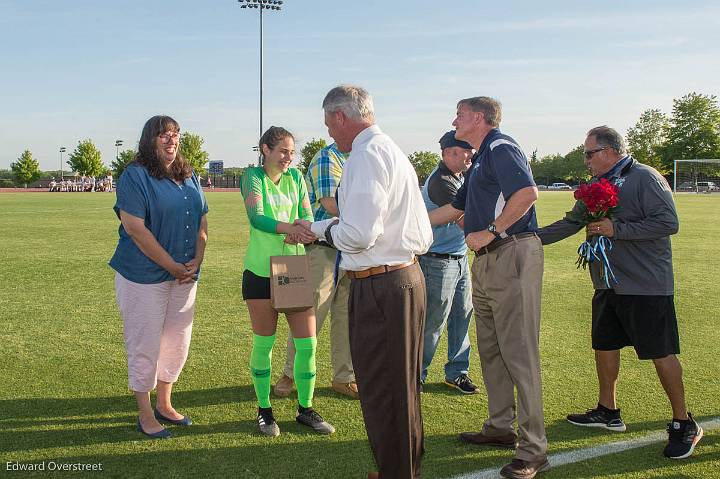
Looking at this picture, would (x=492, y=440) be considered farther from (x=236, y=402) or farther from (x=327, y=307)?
(x=236, y=402)

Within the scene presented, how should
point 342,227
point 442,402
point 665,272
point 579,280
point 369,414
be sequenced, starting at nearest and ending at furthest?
point 342,227 → point 369,414 → point 665,272 → point 442,402 → point 579,280

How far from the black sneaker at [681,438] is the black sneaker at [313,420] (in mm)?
2151

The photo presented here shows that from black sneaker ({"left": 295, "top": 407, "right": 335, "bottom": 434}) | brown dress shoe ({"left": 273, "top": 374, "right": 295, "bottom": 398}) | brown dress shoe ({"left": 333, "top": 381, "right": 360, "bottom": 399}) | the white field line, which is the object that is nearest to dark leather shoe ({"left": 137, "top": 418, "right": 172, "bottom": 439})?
black sneaker ({"left": 295, "top": 407, "right": 335, "bottom": 434})

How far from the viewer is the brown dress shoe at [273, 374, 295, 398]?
5.26 meters

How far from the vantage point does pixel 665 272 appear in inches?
169

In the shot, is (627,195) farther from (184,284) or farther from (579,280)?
(579,280)

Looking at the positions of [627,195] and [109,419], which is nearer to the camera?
[627,195]

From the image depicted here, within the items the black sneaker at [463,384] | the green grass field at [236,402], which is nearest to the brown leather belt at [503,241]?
the green grass field at [236,402]

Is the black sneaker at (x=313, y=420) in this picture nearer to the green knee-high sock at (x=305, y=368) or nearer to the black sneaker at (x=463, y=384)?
the green knee-high sock at (x=305, y=368)

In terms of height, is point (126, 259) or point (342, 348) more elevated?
point (126, 259)

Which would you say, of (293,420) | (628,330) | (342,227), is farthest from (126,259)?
(628,330)

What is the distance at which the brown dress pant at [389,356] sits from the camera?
10.5ft

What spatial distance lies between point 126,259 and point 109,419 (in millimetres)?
1227

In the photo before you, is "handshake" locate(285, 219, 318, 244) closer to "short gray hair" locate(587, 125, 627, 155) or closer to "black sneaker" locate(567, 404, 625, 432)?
"short gray hair" locate(587, 125, 627, 155)
